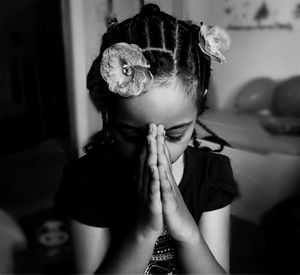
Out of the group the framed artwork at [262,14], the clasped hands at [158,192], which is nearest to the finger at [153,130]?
the clasped hands at [158,192]

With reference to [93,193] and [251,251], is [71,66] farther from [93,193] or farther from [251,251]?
[251,251]

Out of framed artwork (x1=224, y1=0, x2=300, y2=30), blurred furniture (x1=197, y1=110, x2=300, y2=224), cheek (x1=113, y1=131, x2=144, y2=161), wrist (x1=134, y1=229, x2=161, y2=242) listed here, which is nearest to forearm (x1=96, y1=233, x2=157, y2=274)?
wrist (x1=134, y1=229, x2=161, y2=242)

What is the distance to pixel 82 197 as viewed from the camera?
562 millimetres

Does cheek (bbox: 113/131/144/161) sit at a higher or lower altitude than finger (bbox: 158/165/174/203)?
higher

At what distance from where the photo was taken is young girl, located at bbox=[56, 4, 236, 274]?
0.45 m

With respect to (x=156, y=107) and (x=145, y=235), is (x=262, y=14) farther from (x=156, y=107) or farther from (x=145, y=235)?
(x=145, y=235)

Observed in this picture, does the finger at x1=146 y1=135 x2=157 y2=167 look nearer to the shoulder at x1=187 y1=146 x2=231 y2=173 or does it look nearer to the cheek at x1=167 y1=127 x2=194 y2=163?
the cheek at x1=167 y1=127 x2=194 y2=163

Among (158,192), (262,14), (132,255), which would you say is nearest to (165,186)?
(158,192)

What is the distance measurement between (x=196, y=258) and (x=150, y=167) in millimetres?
152

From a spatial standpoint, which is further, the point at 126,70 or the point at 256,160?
the point at 256,160

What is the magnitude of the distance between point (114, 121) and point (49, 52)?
34 cm

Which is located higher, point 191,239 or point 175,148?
point 175,148

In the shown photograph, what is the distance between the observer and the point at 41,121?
77 cm

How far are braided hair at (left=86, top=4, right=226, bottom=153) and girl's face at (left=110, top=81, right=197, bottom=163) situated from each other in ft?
0.05
